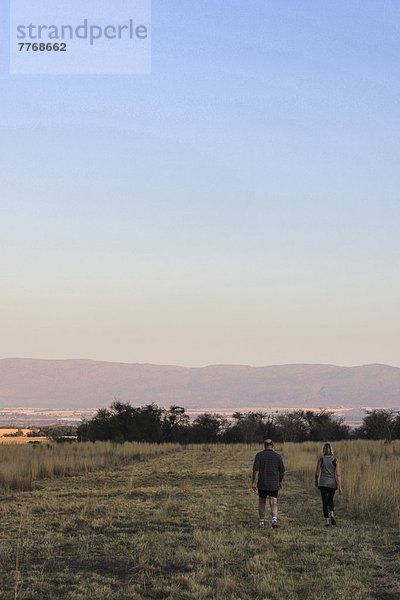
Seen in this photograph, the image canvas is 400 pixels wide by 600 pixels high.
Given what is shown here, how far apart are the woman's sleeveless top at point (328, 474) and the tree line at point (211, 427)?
159ft

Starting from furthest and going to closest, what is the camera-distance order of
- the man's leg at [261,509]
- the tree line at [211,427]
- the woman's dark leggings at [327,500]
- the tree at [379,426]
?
the tree at [379,426] < the tree line at [211,427] < the woman's dark leggings at [327,500] < the man's leg at [261,509]

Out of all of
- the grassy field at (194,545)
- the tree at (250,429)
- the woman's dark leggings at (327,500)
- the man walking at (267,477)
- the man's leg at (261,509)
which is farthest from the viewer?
the tree at (250,429)

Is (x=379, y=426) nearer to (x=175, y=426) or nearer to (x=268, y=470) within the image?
(x=175, y=426)

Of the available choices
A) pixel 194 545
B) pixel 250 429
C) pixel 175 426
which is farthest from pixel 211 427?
pixel 194 545

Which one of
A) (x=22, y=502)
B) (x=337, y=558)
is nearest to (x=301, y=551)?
(x=337, y=558)

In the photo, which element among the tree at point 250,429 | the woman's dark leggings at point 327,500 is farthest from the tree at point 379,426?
the woman's dark leggings at point 327,500

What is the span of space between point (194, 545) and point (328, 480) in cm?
424

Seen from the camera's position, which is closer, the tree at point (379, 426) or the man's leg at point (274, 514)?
the man's leg at point (274, 514)

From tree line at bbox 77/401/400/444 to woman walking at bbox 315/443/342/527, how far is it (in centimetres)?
4831

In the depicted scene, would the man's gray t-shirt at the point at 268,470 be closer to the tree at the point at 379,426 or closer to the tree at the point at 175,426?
the tree at the point at 175,426

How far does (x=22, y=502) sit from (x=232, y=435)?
5521cm

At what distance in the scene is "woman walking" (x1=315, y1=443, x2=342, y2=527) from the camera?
604 inches

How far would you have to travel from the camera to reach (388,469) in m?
24.1

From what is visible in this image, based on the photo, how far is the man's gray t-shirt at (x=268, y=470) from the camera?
14734mm
